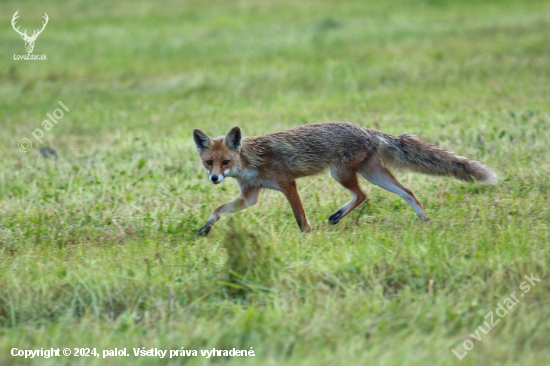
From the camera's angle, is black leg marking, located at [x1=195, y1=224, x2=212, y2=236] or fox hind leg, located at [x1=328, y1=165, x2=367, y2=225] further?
fox hind leg, located at [x1=328, y1=165, x2=367, y2=225]

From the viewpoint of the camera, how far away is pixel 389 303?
5.36 m

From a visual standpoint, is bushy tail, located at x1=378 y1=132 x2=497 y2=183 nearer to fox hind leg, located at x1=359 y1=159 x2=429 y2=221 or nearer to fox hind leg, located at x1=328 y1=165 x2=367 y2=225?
fox hind leg, located at x1=359 y1=159 x2=429 y2=221

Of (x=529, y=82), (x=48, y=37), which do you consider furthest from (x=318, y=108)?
(x=48, y=37)

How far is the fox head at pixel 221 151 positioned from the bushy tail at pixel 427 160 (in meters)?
1.94

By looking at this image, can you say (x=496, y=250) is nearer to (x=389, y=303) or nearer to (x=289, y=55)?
(x=389, y=303)

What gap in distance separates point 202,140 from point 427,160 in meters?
2.98

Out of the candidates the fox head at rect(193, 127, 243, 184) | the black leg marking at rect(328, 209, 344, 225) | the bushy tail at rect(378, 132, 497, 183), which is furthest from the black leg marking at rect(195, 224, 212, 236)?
the bushy tail at rect(378, 132, 497, 183)

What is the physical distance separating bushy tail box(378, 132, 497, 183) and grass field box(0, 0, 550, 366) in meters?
0.44

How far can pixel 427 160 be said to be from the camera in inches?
318

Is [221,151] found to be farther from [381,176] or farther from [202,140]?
[381,176]

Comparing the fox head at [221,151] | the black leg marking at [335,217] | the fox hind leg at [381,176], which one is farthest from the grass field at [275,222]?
the fox head at [221,151]

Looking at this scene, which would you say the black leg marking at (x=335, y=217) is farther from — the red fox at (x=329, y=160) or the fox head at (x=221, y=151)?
the fox head at (x=221, y=151)

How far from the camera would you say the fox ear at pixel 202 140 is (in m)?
7.83

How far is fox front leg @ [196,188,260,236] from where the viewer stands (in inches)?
301
